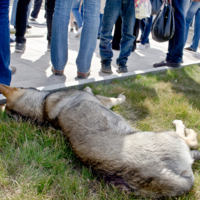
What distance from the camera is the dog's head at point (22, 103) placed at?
2.39 meters

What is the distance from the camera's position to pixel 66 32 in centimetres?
344

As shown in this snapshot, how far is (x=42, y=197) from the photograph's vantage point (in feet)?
4.86

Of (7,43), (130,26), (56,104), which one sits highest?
(130,26)

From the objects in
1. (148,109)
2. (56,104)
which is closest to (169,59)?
(148,109)

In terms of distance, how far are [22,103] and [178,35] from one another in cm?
374

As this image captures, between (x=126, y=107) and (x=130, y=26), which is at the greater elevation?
(x=130, y=26)

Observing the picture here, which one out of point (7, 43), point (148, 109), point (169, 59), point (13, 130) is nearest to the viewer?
point (13, 130)

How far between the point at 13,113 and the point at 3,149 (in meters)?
0.62

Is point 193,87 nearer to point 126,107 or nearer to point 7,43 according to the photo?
point 126,107

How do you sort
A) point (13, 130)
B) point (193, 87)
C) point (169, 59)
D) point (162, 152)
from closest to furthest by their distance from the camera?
point (162, 152) → point (13, 130) → point (193, 87) → point (169, 59)

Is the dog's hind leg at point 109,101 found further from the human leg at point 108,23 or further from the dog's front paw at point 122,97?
the human leg at point 108,23

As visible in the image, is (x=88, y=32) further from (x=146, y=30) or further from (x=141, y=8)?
(x=146, y=30)

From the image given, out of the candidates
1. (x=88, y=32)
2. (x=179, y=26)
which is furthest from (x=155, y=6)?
(x=88, y=32)

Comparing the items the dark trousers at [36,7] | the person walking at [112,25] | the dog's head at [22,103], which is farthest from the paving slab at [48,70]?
the dark trousers at [36,7]
